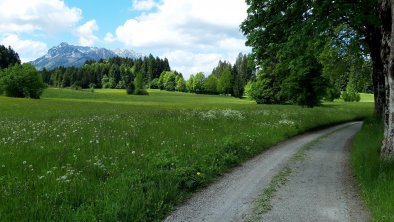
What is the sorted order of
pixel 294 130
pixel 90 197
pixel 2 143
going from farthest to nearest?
pixel 294 130, pixel 2 143, pixel 90 197

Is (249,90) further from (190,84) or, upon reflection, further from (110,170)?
(110,170)

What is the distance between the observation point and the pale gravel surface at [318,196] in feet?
26.7

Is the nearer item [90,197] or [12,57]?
[90,197]

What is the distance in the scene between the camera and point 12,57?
15012 centimetres

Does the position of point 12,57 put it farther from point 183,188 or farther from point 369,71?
point 183,188

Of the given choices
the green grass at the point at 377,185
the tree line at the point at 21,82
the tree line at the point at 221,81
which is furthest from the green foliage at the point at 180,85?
the green grass at the point at 377,185

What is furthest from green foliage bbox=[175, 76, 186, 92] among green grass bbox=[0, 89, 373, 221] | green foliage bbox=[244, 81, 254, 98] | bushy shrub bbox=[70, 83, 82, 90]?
green grass bbox=[0, 89, 373, 221]

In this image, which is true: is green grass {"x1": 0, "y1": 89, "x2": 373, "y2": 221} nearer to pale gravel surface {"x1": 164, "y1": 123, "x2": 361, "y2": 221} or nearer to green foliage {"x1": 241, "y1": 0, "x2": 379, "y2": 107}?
pale gravel surface {"x1": 164, "y1": 123, "x2": 361, "y2": 221}

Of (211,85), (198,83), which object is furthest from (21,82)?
(198,83)

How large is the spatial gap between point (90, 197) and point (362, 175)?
7.55 metres

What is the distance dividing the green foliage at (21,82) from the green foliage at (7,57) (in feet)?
154

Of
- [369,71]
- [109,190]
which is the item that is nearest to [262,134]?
[109,190]

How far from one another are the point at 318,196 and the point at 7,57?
157 meters

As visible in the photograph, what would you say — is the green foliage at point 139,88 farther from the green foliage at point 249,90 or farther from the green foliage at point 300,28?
the green foliage at point 300,28
